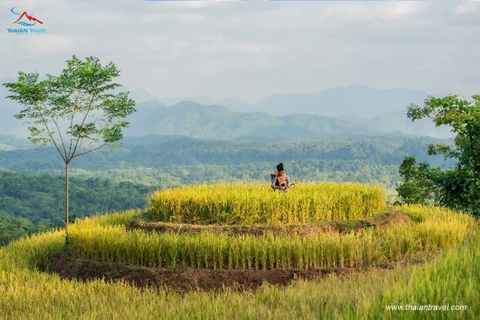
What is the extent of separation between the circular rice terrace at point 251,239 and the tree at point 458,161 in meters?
4.17

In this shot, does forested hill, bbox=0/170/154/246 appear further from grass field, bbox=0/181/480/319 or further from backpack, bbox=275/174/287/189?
grass field, bbox=0/181/480/319

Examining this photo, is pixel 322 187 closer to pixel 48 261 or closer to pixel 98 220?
pixel 98 220

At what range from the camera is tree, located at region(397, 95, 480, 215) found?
820 inches

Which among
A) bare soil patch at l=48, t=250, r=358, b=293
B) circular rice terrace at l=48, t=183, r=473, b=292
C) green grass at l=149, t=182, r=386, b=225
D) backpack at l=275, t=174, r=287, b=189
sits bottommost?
bare soil patch at l=48, t=250, r=358, b=293

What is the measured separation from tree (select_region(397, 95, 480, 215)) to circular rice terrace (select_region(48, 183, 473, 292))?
4167mm

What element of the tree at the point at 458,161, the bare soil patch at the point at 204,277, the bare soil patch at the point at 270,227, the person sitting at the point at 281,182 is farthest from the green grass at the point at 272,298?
the tree at the point at 458,161

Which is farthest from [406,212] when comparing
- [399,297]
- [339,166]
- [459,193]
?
[339,166]

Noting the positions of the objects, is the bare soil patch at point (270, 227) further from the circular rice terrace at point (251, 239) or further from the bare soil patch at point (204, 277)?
the bare soil patch at point (204, 277)

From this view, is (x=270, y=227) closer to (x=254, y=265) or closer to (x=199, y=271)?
(x=254, y=265)

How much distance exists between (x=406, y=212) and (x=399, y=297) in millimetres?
10438

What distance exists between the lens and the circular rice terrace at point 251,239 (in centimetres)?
1284

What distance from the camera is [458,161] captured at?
2167 cm

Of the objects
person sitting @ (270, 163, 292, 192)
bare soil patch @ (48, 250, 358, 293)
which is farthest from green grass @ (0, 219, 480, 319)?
person sitting @ (270, 163, 292, 192)

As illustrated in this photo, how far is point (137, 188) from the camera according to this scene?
124m
